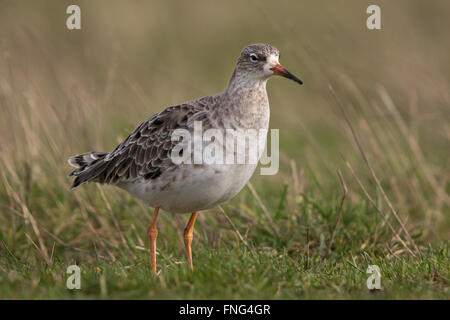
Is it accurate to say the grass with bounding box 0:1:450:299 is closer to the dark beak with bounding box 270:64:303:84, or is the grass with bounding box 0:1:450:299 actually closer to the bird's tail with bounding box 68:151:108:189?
the bird's tail with bounding box 68:151:108:189

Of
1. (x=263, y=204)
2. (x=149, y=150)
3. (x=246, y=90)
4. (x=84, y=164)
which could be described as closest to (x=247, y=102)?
(x=246, y=90)

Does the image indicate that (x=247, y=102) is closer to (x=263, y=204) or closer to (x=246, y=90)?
(x=246, y=90)

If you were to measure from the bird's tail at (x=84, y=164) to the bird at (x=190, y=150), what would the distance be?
394mm

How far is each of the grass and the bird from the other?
593mm

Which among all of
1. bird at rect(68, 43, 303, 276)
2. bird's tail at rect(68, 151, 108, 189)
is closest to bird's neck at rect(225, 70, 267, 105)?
bird at rect(68, 43, 303, 276)

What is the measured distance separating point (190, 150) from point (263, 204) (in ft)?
7.87

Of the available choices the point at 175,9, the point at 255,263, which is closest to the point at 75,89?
the point at 255,263

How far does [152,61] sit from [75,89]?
28.4 feet

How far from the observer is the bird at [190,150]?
6570 mm

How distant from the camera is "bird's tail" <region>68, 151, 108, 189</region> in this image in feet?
25.4

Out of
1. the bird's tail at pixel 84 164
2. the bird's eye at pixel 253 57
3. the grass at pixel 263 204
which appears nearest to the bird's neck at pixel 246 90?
the bird's eye at pixel 253 57

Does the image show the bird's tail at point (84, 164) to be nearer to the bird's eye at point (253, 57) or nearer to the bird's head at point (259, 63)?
the bird's head at point (259, 63)

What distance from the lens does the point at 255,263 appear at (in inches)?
240

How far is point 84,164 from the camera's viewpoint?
8141 mm
